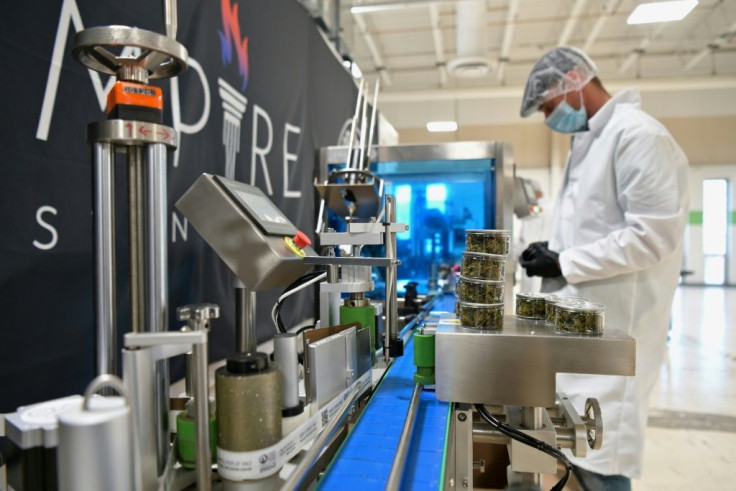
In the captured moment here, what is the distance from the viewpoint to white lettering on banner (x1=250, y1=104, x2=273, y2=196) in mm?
1837

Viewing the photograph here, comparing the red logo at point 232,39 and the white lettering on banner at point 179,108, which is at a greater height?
the red logo at point 232,39

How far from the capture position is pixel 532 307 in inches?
37.7

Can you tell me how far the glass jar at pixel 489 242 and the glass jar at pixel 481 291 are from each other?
0.06 metres

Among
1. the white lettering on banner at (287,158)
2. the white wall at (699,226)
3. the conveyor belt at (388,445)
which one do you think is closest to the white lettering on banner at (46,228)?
the conveyor belt at (388,445)

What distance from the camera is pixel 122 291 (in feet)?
3.67

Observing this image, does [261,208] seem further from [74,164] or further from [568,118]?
[568,118]

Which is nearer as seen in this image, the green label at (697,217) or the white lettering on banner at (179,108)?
the white lettering on banner at (179,108)

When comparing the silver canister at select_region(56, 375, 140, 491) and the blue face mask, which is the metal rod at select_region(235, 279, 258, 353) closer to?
the silver canister at select_region(56, 375, 140, 491)

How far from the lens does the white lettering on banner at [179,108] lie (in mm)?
1354

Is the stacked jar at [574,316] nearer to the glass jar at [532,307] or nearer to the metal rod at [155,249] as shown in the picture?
the glass jar at [532,307]

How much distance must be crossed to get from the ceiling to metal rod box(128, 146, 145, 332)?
3875 mm

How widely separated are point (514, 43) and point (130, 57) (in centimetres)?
696

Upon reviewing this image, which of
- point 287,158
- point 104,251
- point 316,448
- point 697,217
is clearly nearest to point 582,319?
point 316,448

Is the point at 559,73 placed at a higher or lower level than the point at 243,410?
higher
